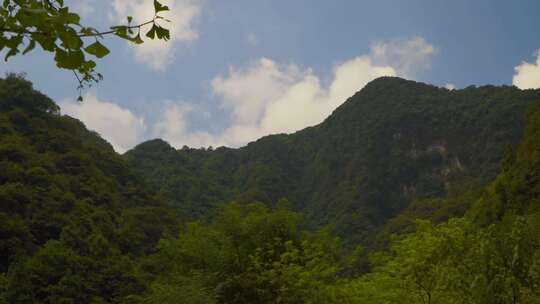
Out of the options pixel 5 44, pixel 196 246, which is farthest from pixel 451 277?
pixel 196 246

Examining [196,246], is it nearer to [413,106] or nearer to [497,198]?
[497,198]

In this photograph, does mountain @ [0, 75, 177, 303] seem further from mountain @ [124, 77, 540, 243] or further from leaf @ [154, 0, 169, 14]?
mountain @ [124, 77, 540, 243]

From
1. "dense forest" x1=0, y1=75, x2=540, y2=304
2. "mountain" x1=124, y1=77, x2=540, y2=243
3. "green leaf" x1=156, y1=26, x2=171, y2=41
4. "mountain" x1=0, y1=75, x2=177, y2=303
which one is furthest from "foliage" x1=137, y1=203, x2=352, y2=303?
"mountain" x1=124, y1=77, x2=540, y2=243

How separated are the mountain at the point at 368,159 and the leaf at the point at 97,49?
253 ft

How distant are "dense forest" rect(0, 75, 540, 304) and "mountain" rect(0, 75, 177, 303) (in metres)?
0.11

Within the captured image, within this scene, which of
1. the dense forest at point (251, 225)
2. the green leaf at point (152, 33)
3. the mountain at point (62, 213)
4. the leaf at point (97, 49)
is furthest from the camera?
the mountain at point (62, 213)

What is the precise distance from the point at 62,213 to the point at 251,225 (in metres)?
16.6

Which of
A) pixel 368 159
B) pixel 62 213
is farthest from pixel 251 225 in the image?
pixel 368 159

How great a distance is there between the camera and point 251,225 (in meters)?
21.3

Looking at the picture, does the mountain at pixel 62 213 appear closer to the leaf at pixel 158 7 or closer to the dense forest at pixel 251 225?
the dense forest at pixel 251 225

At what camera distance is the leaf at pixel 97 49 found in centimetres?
211

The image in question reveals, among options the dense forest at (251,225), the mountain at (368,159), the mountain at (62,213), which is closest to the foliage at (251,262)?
the dense forest at (251,225)

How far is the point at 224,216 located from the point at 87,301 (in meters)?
9.27

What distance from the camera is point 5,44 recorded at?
221cm
